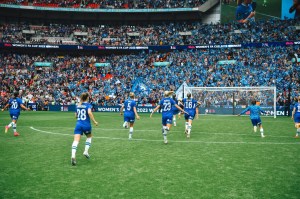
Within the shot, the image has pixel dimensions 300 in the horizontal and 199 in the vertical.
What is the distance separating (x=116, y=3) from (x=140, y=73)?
Answer: 835 inches

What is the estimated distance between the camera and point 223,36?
172ft

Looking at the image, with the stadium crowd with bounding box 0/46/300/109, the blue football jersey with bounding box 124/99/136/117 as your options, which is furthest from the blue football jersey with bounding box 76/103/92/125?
the stadium crowd with bounding box 0/46/300/109

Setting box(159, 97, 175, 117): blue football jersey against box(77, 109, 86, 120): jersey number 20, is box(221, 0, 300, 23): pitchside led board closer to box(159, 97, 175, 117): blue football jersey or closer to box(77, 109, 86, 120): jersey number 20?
box(159, 97, 175, 117): blue football jersey

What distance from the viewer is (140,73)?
49.4m

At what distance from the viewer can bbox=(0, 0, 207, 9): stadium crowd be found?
193 ft

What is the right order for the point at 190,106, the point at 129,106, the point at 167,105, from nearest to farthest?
the point at 167,105 → the point at 129,106 → the point at 190,106

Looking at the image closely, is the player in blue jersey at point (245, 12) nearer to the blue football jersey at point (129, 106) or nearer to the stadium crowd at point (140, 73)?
the stadium crowd at point (140, 73)

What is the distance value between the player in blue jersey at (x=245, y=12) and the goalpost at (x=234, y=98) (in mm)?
25662

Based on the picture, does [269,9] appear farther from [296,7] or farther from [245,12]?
[296,7]

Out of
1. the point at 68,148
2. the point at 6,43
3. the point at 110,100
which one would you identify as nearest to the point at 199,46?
the point at 110,100

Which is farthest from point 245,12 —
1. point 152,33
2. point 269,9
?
point 152,33

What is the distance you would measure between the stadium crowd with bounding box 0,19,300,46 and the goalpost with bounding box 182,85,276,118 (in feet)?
61.4

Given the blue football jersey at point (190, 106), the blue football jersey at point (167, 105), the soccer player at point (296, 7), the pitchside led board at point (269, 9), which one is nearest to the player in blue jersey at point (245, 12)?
the pitchside led board at point (269, 9)

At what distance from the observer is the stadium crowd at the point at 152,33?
166 feet
